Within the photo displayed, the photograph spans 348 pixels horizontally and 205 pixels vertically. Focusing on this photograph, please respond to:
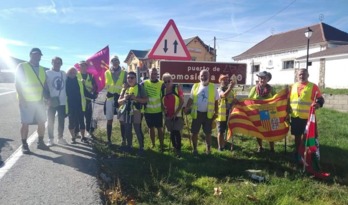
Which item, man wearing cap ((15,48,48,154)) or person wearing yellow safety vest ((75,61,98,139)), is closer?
man wearing cap ((15,48,48,154))

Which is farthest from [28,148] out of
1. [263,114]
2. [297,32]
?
[297,32]

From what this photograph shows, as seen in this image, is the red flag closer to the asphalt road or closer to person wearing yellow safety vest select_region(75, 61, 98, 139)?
person wearing yellow safety vest select_region(75, 61, 98, 139)

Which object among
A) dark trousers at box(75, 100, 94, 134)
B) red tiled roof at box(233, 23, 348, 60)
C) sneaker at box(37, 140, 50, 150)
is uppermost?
red tiled roof at box(233, 23, 348, 60)

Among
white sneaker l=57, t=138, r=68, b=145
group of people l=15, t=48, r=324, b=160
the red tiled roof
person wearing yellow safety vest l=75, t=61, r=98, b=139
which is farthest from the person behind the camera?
the red tiled roof

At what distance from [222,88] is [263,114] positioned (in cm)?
109

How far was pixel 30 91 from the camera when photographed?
24.1 feet

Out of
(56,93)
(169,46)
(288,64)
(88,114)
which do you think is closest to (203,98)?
(169,46)

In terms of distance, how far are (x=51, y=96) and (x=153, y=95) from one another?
7.99 ft

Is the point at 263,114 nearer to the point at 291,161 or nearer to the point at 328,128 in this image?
the point at 291,161

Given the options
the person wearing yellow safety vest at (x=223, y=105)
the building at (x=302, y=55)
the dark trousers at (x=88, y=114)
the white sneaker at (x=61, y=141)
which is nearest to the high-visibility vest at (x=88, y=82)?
the dark trousers at (x=88, y=114)

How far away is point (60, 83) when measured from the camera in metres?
8.11

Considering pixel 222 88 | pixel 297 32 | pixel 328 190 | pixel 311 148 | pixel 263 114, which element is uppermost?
pixel 297 32

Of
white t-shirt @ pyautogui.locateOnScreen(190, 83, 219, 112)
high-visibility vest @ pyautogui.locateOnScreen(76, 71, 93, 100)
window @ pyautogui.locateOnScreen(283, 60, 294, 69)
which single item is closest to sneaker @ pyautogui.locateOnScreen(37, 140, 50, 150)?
high-visibility vest @ pyautogui.locateOnScreen(76, 71, 93, 100)

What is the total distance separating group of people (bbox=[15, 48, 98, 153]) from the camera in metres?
7.27
